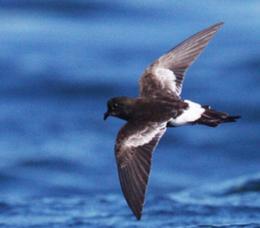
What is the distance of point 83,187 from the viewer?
1338 centimetres

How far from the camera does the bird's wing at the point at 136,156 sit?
7602 mm

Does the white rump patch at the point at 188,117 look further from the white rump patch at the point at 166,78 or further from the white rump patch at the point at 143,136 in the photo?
the white rump patch at the point at 166,78

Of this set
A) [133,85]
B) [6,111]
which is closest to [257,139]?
[133,85]

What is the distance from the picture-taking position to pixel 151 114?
8.34 m

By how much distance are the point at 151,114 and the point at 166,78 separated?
0.68m

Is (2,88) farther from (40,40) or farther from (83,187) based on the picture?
(83,187)

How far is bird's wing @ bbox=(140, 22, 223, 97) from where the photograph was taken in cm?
891

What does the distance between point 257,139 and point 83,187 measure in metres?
2.24

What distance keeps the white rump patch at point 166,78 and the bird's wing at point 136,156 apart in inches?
25.1

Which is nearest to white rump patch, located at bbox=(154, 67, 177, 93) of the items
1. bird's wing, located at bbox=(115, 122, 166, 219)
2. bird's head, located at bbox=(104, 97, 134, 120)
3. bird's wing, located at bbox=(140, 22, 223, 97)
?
bird's wing, located at bbox=(140, 22, 223, 97)

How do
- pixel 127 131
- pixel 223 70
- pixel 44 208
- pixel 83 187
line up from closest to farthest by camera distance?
pixel 127 131, pixel 44 208, pixel 83 187, pixel 223 70

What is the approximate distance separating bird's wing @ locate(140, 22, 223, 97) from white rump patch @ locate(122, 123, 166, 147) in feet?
2.11

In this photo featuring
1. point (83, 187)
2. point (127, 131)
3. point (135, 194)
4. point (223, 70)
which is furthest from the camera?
point (223, 70)

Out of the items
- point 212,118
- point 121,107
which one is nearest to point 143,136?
point 121,107
